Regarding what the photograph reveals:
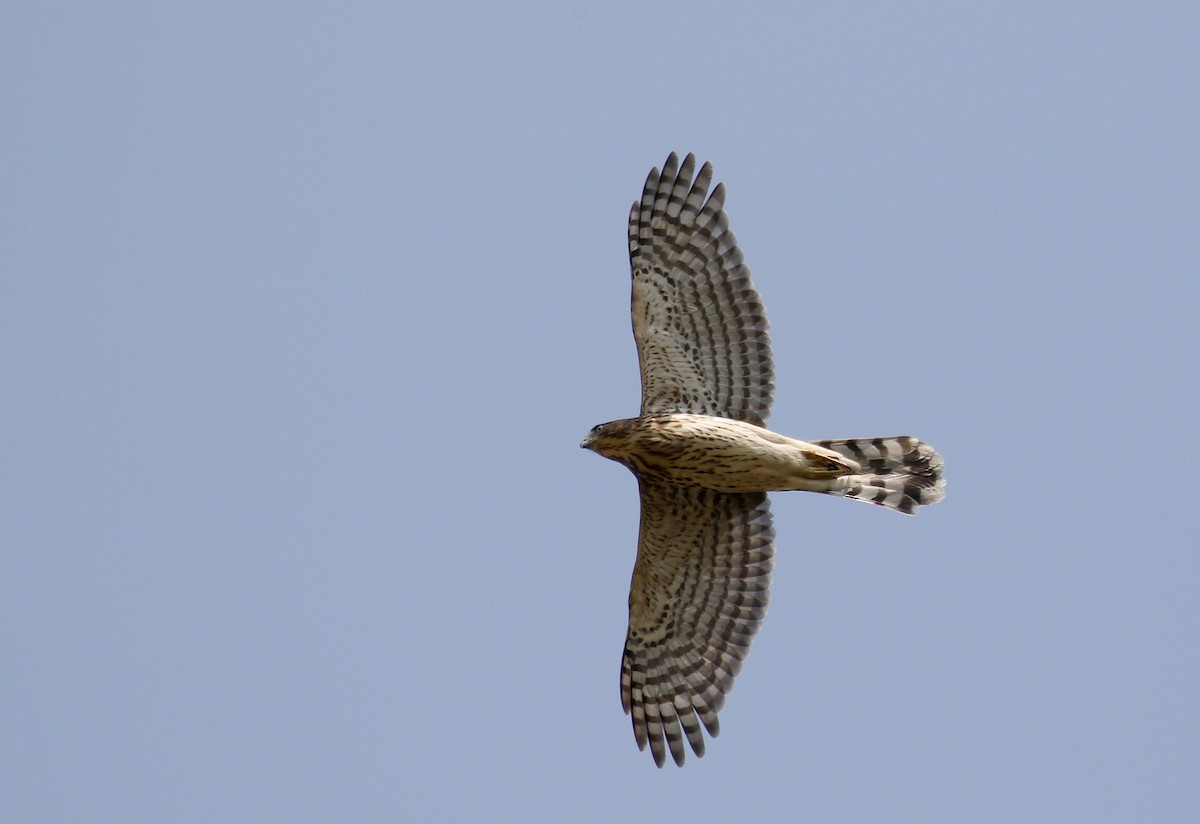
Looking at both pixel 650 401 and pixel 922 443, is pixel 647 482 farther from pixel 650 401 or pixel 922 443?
pixel 922 443

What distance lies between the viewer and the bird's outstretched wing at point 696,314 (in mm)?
11727

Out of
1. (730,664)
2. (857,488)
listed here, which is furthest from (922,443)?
(730,664)

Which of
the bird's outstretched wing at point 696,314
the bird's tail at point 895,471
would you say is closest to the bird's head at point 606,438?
the bird's outstretched wing at point 696,314

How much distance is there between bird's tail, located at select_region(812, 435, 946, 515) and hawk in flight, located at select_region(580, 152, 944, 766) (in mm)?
11

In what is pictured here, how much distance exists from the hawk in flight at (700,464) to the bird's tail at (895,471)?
0.4 inches

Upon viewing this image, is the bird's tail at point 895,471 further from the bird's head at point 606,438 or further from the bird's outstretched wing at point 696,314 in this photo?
the bird's head at point 606,438

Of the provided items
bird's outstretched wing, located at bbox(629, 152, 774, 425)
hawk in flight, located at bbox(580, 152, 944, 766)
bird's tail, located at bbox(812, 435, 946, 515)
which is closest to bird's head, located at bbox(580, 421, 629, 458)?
hawk in flight, located at bbox(580, 152, 944, 766)

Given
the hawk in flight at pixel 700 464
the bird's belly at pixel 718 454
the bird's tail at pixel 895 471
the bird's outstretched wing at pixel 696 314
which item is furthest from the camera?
the bird's tail at pixel 895 471

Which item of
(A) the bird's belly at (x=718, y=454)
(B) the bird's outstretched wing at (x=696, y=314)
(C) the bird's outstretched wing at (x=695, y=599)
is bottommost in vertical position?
(C) the bird's outstretched wing at (x=695, y=599)

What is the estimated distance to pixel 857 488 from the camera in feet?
38.8

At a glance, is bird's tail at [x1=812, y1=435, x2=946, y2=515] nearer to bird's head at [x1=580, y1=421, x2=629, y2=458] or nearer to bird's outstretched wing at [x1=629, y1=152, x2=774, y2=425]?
bird's outstretched wing at [x1=629, y1=152, x2=774, y2=425]

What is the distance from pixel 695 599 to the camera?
12203mm

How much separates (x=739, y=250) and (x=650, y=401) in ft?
4.27

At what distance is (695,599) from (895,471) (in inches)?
71.2
